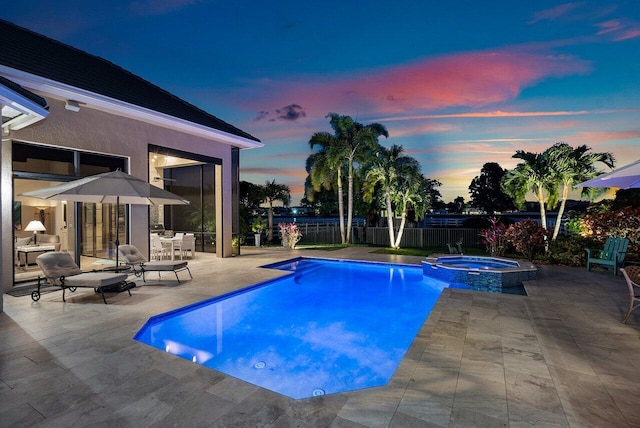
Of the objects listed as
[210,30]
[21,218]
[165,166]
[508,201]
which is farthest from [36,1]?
[508,201]

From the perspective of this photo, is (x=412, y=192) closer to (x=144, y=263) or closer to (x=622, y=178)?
(x=622, y=178)

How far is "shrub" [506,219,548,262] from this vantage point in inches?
424

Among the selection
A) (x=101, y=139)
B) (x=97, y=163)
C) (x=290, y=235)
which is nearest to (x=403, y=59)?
(x=290, y=235)

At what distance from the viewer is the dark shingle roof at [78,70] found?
7.05m

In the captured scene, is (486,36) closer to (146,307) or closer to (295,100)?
(295,100)

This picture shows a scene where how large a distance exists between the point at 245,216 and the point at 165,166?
482 centimetres

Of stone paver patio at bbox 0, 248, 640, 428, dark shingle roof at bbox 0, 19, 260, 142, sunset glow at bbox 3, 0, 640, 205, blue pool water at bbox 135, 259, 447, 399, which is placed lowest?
blue pool water at bbox 135, 259, 447, 399

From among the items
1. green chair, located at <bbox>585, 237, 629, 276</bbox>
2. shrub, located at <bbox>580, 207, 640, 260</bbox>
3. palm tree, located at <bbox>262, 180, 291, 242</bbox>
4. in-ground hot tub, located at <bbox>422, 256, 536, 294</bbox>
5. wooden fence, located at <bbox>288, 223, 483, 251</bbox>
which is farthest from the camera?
palm tree, located at <bbox>262, 180, 291, 242</bbox>

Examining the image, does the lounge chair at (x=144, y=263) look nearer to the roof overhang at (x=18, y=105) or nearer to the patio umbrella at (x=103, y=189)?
the patio umbrella at (x=103, y=189)

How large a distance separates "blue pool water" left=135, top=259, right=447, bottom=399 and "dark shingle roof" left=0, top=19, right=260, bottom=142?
19.8 ft

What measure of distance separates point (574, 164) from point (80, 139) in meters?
15.9

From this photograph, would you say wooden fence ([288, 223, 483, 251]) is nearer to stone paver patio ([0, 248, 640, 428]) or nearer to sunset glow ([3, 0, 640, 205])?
sunset glow ([3, 0, 640, 205])

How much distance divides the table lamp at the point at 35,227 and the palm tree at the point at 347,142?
1284 centimetres

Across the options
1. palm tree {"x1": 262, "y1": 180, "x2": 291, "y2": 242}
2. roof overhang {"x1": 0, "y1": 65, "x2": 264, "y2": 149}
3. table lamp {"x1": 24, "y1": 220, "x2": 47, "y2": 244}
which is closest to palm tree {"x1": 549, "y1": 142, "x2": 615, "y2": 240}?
roof overhang {"x1": 0, "y1": 65, "x2": 264, "y2": 149}
